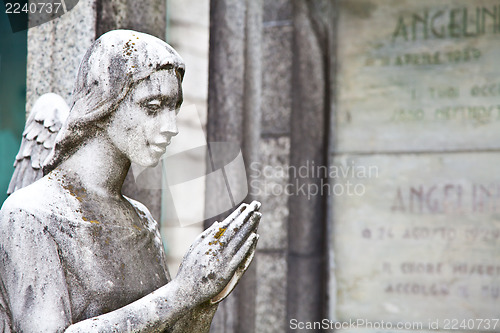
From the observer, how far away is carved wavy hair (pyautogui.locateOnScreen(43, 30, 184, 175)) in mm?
2119

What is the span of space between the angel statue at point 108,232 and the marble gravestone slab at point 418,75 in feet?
9.55

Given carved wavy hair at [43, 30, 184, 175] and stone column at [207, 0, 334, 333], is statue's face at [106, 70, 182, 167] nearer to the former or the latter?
carved wavy hair at [43, 30, 184, 175]

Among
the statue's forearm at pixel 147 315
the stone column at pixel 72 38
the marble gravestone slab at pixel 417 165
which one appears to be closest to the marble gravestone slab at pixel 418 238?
the marble gravestone slab at pixel 417 165

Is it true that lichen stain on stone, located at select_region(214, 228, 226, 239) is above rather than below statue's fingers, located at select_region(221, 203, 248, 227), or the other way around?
below

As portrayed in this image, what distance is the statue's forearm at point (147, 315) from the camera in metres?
1.98

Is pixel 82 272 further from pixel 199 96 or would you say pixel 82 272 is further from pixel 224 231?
pixel 199 96

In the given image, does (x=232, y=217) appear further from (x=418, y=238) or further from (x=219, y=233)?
(x=418, y=238)

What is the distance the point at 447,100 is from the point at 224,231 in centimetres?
309

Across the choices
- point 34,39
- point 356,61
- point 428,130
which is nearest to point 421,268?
point 428,130

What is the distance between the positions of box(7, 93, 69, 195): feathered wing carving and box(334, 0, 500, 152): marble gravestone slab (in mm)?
2696

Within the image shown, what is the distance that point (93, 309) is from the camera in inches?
81.0

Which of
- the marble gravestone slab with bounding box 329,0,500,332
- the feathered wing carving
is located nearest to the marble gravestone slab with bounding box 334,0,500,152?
the marble gravestone slab with bounding box 329,0,500,332

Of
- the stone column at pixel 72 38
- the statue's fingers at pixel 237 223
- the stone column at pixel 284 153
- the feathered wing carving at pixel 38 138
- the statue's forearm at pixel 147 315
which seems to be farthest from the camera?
the stone column at pixel 284 153

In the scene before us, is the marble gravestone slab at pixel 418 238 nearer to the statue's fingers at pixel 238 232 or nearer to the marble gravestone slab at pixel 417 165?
the marble gravestone slab at pixel 417 165
